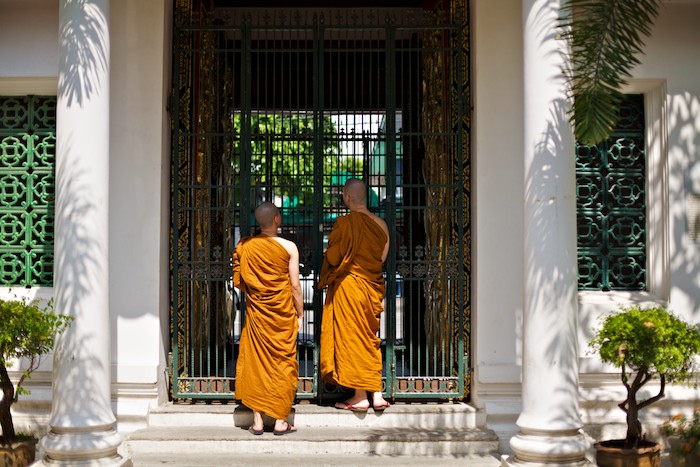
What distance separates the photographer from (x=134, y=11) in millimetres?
8469

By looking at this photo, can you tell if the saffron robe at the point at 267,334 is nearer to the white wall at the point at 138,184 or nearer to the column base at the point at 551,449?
the white wall at the point at 138,184

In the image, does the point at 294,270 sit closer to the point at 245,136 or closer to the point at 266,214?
the point at 266,214

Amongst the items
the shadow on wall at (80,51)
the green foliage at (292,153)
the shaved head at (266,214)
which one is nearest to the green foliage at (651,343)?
the shaved head at (266,214)

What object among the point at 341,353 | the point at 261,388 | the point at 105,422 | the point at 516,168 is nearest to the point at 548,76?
the point at 516,168

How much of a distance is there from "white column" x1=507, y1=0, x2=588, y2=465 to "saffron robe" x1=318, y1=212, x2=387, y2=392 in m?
1.62

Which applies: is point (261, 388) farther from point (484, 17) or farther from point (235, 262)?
point (484, 17)

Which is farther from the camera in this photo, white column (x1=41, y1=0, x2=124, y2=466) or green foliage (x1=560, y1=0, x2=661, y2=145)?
white column (x1=41, y1=0, x2=124, y2=466)

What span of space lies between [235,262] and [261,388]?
1.15 m

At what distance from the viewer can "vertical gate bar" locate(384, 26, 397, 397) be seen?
8.55 metres

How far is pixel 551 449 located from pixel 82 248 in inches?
154

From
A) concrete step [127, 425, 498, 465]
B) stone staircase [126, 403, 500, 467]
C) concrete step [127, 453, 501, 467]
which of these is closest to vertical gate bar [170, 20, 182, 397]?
stone staircase [126, 403, 500, 467]

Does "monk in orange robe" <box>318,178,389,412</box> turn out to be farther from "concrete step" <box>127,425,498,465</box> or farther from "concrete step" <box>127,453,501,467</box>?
"concrete step" <box>127,453,501,467</box>

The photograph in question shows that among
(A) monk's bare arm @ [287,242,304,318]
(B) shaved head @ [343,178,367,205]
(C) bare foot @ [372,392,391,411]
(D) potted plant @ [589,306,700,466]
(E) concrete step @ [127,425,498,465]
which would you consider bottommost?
(E) concrete step @ [127,425,498,465]

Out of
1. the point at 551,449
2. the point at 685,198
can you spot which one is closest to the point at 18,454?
the point at 551,449
